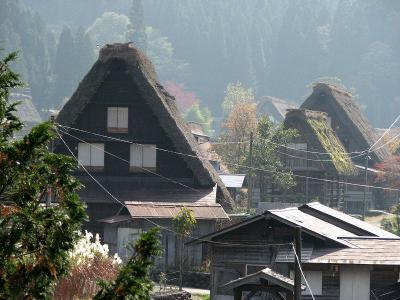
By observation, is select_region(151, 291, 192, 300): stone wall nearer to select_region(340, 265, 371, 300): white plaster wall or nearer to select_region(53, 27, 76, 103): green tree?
select_region(340, 265, 371, 300): white plaster wall

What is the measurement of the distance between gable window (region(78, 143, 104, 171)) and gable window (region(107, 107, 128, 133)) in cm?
85

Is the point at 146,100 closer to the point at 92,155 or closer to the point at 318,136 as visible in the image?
the point at 92,155

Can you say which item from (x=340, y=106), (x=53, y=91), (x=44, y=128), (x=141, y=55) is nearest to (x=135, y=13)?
(x=53, y=91)

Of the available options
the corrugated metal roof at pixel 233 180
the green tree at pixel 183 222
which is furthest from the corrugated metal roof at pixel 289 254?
the corrugated metal roof at pixel 233 180

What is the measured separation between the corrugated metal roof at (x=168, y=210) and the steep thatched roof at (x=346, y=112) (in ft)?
91.3

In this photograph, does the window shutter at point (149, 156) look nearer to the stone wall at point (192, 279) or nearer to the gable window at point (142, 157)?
the gable window at point (142, 157)

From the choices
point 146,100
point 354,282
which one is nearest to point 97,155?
point 146,100

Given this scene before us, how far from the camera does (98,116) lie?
146ft

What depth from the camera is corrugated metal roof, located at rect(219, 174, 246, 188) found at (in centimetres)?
5516

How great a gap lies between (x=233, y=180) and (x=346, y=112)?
40.2 ft

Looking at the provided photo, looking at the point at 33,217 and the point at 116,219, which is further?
the point at 116,219

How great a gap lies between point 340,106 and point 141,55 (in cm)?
2394

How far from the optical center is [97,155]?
1761 inches

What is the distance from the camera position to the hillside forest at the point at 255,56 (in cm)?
15500
